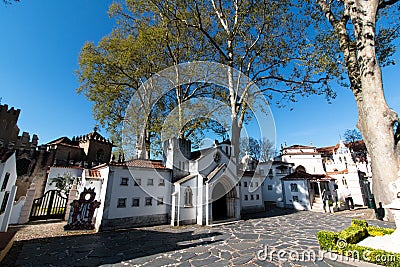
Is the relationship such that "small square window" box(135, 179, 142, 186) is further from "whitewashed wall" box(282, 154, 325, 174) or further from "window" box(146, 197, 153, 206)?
"whitewashed wall" box(282, 154, 325, 174)

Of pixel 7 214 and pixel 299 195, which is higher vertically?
pixel 299 195

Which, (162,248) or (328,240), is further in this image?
(162,248)

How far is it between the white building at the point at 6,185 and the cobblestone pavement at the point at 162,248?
72.6 inches

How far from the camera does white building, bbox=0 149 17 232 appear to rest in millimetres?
7792

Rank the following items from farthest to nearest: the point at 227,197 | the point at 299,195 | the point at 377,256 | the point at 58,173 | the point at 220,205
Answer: the point at 299,195 < the point at 58,173 < the point at 220,205 < the point at 227,197 < the point at 377,256

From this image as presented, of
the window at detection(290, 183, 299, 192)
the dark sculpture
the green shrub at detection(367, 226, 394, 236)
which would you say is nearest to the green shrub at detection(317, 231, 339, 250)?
the green shrub at detection(367, 226, 394, 236)

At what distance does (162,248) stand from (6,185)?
28.0ft

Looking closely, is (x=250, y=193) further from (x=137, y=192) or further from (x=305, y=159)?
(x=305, y=159)

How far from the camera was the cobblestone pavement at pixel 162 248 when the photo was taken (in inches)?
258

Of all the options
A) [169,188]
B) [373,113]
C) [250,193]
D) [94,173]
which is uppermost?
[373,113]

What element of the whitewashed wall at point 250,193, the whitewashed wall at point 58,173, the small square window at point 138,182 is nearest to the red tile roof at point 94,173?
the small square window at point 138,182

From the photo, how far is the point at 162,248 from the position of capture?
8219 millimetres

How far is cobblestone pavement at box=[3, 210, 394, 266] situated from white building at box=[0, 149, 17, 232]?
1844mm

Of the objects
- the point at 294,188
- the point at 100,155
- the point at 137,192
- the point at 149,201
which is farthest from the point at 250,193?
A: the point at 100,155
